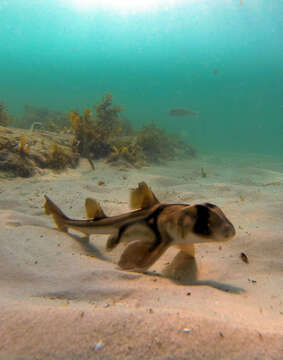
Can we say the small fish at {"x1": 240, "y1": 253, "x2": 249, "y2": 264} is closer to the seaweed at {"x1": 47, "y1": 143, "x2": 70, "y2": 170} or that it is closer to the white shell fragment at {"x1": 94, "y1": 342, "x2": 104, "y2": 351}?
the white shell fragment at {"x1": 94, "y1": 342, "x2": 104, "y2": 351}

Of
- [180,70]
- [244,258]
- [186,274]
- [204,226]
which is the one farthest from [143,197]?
[180,70]

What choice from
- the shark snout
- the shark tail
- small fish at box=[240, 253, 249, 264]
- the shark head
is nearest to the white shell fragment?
the shark head

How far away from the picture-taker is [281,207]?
471cm

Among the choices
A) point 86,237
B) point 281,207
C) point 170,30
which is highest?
point 170,30

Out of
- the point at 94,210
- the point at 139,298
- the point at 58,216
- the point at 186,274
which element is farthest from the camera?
the point at 58,216

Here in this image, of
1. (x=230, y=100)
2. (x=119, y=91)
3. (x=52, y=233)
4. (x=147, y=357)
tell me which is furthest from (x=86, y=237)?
(x=230, y=100)

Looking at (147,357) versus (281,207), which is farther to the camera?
(281,207)

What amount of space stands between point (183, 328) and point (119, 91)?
468ft

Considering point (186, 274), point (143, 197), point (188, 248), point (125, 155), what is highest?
point (125, 155)

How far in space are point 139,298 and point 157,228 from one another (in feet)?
2.50

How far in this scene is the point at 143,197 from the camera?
10.4 ft

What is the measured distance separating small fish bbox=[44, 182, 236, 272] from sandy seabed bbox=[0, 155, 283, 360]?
0.84ft

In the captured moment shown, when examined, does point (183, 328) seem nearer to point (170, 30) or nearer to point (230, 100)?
point (170, 30)

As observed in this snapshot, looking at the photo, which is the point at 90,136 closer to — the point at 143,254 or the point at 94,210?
the point at 94,210
